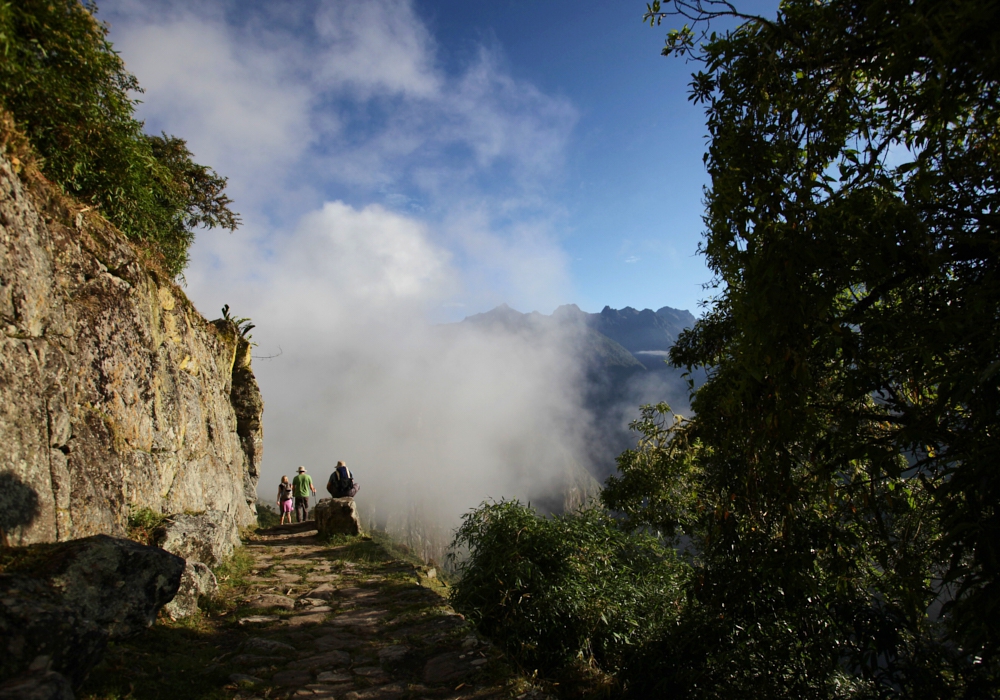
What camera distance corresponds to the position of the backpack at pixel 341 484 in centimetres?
1220

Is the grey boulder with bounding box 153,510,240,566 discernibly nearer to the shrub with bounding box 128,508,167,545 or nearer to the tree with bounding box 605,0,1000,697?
the shrub with bounding box 128,508,167,545

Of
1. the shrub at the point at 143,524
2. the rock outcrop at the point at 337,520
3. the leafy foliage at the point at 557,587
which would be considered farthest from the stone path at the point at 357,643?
the rock outcrop at the point at 337,520

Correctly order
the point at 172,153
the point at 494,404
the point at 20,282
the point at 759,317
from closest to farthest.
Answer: the point at 759,317 < the point at 20,282 < the point at 172,153 < the point at 494,404

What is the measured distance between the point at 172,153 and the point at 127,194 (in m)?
6.82

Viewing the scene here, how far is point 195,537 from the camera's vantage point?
6.29 meters

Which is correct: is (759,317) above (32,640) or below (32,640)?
above

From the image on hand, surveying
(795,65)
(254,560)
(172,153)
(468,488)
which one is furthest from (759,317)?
(468,488)

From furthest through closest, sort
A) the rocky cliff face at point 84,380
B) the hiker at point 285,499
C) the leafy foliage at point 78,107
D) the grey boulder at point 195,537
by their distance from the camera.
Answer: the hiker at point 285,499, the grey boulder at point 195,537, the leafy foliage at point 78,107, the rocky cliff face at point 84,380

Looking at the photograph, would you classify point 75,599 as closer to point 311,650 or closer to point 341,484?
point 311,650

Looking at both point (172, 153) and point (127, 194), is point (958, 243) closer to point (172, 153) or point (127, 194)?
point (127, 194)

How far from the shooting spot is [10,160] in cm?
448

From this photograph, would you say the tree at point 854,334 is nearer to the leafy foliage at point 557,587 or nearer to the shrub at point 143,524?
the leafy foliage at point 557,587

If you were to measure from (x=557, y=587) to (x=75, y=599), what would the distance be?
398 centimetres

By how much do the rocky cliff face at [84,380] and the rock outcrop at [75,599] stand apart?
1.46 feet
